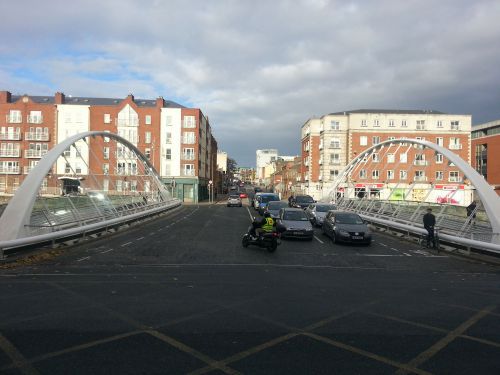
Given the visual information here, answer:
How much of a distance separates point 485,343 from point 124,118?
67336 millimetres

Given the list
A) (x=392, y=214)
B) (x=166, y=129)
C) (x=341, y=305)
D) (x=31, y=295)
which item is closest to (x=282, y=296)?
(x=341, y=305)

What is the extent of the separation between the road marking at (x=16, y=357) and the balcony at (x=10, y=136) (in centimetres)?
7155

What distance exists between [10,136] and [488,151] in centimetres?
8057

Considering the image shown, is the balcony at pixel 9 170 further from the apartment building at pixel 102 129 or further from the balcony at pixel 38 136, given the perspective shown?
the balcony at pixel 38 136

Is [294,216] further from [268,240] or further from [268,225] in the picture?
[268,240]

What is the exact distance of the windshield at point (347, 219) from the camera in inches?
754

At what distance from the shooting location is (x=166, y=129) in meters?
69.6

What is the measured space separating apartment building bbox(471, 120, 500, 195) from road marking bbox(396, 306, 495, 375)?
70239 mm

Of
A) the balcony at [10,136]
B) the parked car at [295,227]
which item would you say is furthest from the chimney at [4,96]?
the parked car at [295,227]

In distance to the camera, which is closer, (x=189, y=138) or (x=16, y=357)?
(x=16, y=357)

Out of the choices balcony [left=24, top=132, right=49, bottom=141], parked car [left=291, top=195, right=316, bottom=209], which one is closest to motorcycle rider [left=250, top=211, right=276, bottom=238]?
parked car [left=291, top=195, right=316, bottom=209]

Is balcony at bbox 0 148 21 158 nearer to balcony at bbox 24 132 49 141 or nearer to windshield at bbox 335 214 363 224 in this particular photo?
balcony at bbox 24 132 49 141

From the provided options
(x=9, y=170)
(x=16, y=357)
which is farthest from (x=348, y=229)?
(x=9, y=170)

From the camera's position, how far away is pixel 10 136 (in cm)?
6844
